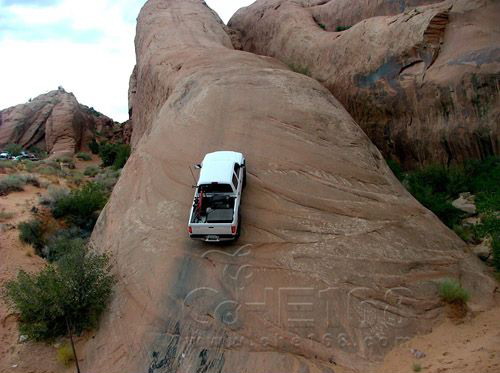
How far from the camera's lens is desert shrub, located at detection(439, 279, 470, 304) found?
37.3 feet

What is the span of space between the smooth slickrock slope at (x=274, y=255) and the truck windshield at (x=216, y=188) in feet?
2.76

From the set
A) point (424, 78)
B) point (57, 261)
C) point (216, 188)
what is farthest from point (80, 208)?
point (424, 78)

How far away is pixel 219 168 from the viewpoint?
12594 mm

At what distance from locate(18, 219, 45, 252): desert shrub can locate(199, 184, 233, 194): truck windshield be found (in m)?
6.70

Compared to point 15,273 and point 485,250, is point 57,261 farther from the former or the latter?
point 485,250

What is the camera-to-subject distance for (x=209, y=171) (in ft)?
41.3

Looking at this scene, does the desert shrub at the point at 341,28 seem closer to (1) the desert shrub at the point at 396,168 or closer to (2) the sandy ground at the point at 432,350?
(1) the desert shrub at the point at 396,168

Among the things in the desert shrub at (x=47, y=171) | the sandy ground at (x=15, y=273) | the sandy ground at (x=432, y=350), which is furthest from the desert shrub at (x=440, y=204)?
the desert shrub at (x=47, y=171)

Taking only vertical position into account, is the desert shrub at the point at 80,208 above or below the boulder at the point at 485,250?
above

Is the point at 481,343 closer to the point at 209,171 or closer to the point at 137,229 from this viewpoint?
the point at 209,171

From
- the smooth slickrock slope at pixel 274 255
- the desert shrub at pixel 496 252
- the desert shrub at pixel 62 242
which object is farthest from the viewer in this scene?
the desert shrub at pixel 62 242

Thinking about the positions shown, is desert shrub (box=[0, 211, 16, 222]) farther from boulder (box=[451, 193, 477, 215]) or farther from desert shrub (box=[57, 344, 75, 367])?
boulder (box=[451, 193, 477, 215])

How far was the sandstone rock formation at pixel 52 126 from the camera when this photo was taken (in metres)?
41.3

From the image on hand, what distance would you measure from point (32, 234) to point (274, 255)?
8.62 m
